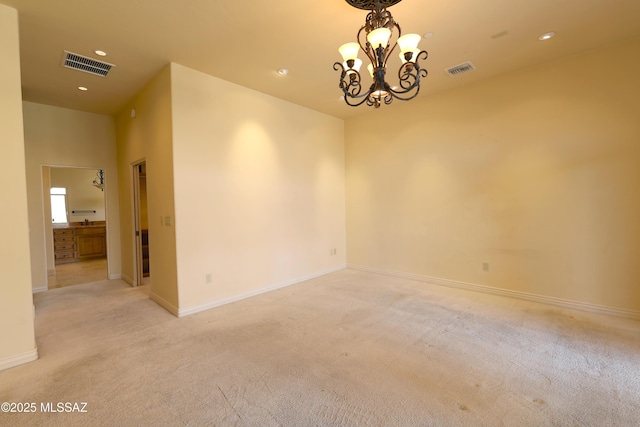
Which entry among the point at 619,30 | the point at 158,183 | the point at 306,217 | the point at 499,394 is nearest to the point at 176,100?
the point at 158,183

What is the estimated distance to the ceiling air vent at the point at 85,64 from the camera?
3162 millimetres

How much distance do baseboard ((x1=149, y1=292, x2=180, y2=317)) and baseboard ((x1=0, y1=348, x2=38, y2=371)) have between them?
1.22 metres

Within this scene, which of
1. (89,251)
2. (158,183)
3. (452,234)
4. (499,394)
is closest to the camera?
(499,394)

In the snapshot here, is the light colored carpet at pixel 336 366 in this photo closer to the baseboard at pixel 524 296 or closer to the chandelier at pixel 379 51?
the baseboard at pixel 524 296

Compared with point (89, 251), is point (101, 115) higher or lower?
higher

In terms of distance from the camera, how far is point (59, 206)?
7.65 metres

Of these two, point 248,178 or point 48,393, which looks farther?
point 248,178

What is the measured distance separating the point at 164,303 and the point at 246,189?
187cm

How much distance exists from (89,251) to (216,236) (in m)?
5.88

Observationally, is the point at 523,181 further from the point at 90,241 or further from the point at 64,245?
the point at 64,245

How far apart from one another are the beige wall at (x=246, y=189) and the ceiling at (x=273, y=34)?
0.52 m

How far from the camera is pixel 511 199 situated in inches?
154

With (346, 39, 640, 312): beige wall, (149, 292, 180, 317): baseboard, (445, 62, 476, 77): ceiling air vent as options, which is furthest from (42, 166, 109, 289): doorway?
(445, 62, 476, 77): ceiling air vent

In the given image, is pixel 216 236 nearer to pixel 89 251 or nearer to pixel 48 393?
pixel 48 393
